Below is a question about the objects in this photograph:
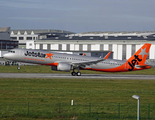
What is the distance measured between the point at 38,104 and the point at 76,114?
4807mm

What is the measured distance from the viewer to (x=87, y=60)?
57.7 m

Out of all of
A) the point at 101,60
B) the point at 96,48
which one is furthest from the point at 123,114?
the point at 96,48

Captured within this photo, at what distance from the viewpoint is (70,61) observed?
5691 cm

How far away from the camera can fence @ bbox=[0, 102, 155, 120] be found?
23438 mm

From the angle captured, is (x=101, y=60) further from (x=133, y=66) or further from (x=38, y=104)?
(x=38, y=104)

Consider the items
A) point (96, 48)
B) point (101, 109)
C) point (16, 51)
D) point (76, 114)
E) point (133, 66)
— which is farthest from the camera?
point (96, 48)

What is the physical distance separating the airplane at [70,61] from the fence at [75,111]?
27897 mm

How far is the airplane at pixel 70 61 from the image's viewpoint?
54.9 meters

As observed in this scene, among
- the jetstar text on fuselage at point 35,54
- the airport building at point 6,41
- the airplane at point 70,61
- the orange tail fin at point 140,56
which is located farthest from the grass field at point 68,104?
the airport building at point 6,41

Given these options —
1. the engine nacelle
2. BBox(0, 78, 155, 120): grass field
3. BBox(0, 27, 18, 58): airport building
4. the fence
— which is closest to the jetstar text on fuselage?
the engine nacelle

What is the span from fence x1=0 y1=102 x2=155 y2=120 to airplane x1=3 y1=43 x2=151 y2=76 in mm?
27897

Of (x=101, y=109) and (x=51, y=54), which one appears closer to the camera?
(x=101, y=109)

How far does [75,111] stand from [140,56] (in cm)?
3670

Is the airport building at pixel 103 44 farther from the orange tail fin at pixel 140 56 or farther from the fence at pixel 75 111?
the fence at pixel 75 111
